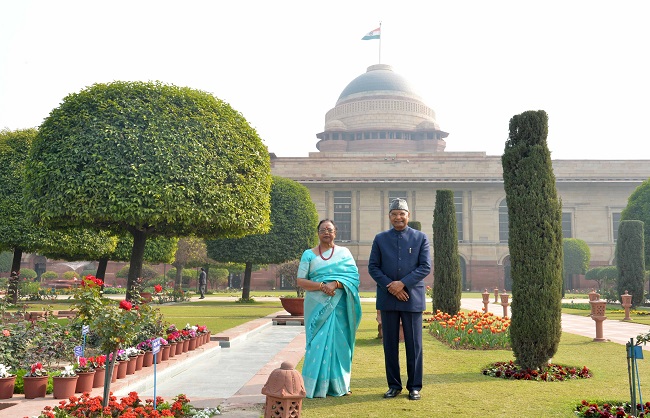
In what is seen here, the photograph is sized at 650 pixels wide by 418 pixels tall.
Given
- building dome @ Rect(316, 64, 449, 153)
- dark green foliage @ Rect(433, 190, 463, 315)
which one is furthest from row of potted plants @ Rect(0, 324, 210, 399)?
building dome @ Rect(316, 64, 449, 153)

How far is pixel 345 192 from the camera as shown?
4566 centimetres

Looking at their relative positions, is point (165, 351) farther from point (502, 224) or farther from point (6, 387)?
point (502, 224)

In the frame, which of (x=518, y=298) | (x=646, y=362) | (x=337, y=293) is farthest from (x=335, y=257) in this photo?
(x=646, y=362)

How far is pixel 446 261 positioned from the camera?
607 inches

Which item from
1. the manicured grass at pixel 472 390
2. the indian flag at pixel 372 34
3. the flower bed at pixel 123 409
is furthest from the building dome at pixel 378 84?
the flower bed at pixel 123 409

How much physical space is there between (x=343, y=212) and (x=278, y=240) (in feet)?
66.1

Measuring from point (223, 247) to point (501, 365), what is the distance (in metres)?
19.5

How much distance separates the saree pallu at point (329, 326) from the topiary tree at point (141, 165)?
24.0ft

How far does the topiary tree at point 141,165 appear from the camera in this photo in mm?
12266

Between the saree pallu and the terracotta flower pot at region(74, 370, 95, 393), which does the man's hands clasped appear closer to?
the saree pallu

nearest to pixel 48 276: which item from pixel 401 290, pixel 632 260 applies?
pixel 632 260

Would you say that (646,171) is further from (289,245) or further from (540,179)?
(540,179)

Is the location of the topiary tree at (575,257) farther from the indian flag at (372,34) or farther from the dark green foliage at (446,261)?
the indian flag at (372,34)

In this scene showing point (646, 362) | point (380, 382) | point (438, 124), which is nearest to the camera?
point (380, 382)
